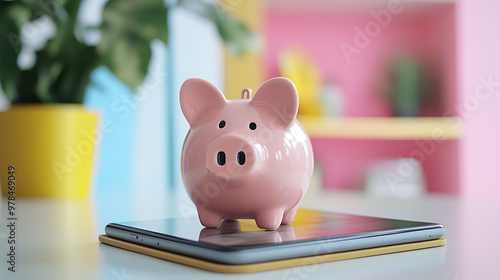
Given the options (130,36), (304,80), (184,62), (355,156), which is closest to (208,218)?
(130,36)

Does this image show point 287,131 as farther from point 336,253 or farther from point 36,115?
point 36,115

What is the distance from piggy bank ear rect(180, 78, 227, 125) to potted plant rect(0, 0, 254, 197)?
27.0 inches

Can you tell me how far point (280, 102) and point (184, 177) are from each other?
15cm

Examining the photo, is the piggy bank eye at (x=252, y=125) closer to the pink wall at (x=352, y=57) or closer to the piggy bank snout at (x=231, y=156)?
the piggy bank snout at (x=231, y=156)

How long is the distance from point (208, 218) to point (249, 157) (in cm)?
10

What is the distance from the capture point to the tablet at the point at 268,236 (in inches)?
19.6

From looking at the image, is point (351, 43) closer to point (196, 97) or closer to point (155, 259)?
point (196, 97)

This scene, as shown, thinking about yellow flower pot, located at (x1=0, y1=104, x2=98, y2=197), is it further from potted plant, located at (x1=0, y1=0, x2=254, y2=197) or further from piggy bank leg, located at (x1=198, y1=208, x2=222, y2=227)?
piggy bank leg, located at (x1=198, y1=208, x2=222, y2=227)

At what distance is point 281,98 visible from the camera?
635mm

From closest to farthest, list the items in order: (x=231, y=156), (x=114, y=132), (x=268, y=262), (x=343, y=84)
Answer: (x=268, y=262), (x=231, y=156), (x=114, y=132), (x=343, y=84)

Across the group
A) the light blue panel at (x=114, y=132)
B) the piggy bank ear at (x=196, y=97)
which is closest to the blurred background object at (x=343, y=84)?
the light blue panel at (x=114, y=132)

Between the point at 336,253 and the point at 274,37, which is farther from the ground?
the point at 274,37

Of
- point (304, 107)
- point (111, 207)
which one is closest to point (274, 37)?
point (304, 107)

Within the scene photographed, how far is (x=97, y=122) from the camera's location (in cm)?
145
